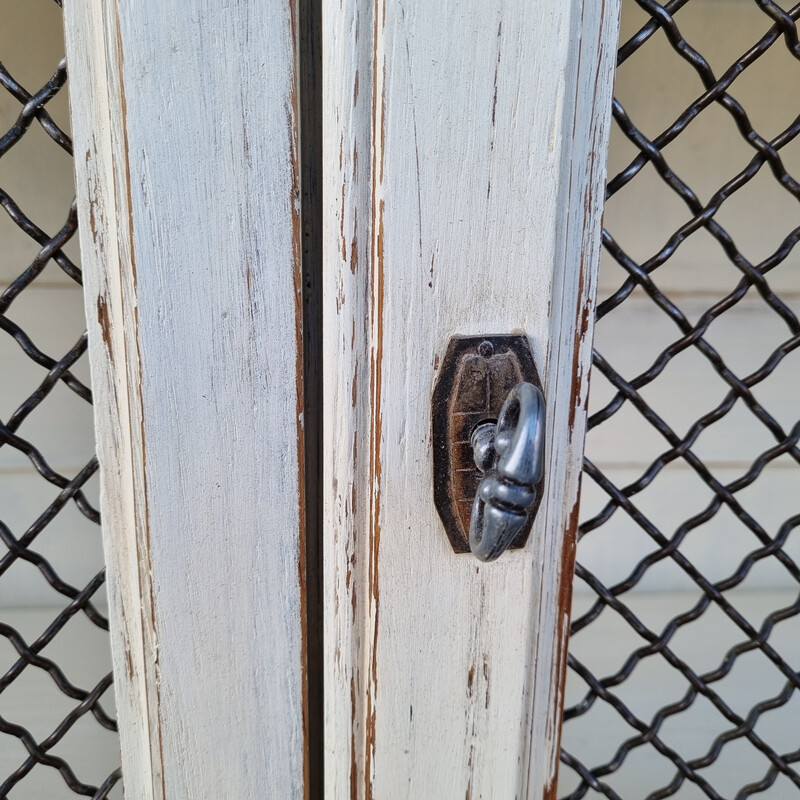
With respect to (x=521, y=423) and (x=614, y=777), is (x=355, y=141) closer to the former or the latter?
(x=521, y=423)

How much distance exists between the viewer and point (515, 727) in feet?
1.38

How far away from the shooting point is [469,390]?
36 cm

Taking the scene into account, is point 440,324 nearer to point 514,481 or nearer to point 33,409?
point 514,481

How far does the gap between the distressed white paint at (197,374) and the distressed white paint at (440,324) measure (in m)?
0.03

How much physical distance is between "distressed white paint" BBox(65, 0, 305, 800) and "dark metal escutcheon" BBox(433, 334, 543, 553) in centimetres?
9

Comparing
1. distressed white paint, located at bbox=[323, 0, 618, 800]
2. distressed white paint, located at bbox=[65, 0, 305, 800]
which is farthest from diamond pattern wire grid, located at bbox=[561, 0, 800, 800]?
distressed white paint, located at bbox=[65, 0, 305, 800]

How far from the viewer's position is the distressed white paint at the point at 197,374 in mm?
330

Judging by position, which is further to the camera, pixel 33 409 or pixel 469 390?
pixel 33 409

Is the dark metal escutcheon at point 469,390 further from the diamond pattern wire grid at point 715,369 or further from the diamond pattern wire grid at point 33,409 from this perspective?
the diamond pattern wire grid at point 33,409

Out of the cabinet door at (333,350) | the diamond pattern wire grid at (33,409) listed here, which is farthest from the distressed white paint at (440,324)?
the diamond pattern wire grid at (33,409)

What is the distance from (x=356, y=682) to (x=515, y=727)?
4.2 inches

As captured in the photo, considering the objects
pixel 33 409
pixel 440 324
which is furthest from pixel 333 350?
pixel 33 409

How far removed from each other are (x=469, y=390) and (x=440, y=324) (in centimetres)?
4

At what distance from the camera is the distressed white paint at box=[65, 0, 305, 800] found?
13.0 inches
